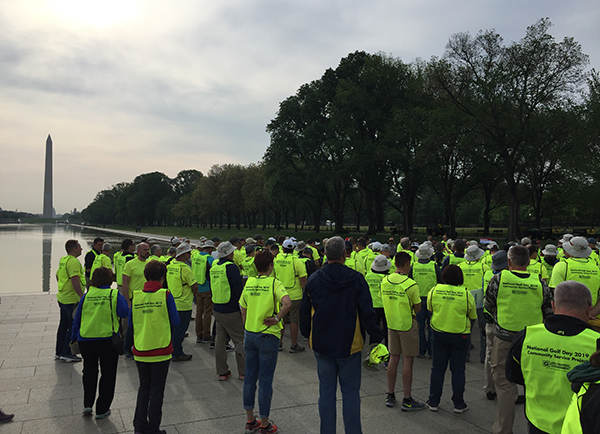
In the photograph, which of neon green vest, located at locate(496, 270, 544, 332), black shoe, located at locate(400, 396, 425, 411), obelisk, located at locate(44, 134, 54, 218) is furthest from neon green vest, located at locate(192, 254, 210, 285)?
obelisk, located at locate(44, 134, 54, 218)

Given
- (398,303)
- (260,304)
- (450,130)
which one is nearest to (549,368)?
(398,303)

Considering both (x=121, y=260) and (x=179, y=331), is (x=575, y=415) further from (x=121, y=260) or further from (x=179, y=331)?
(x=121, y=260)

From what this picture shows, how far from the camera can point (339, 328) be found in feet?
13.4

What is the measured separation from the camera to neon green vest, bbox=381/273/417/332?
18.7 feet

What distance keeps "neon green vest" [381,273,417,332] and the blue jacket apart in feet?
5.41

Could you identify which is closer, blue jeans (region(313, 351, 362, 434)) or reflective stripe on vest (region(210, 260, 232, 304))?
blue jeans (region(313, 351, 362, 434))

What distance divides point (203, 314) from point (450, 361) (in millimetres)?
5460

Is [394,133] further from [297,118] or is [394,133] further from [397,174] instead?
[297,118]

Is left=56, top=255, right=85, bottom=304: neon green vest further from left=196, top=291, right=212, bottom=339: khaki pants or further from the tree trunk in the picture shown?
the tree trunk

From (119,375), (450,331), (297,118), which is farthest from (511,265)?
(297,118)

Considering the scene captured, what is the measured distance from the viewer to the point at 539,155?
3344 cm

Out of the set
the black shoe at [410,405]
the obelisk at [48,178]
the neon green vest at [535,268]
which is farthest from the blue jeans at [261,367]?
the obelisk at [48,178]

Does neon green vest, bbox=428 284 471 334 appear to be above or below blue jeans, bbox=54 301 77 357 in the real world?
above

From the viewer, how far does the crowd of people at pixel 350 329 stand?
2883 mm
